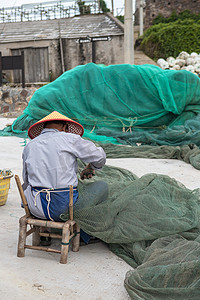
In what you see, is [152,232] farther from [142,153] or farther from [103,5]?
[103,5]

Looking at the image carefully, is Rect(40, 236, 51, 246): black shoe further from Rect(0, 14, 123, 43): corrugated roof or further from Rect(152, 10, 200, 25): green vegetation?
Rect(152, 10, 200, 25): green vegetation

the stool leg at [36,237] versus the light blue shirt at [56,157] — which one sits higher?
the light blue shirt at [56,157]

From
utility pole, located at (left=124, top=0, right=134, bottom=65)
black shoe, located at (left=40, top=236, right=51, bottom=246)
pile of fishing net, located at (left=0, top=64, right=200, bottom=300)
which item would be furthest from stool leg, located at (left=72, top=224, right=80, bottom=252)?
utility pole, located at (left=124, top=0, right=134, bottom=65)

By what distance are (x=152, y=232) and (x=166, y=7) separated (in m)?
30.7

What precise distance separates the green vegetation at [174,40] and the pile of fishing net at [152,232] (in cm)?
2260

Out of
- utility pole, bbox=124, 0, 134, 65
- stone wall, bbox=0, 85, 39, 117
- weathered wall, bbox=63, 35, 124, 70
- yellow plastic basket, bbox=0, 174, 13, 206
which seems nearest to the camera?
yellow plastic basket, bbox=0, 174, 13, 206

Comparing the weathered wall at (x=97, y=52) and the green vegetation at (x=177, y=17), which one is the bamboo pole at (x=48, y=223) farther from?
the green vegetation at (x=177, y=17)

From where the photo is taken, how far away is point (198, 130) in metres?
7.34

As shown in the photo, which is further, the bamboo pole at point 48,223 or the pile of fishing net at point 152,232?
the bamboo pole at point 48,223

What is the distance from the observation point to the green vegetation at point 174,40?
24.8 metres

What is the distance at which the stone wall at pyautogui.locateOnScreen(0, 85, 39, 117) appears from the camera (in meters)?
13.7

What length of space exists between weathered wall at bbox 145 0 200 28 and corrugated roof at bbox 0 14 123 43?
6524 mm

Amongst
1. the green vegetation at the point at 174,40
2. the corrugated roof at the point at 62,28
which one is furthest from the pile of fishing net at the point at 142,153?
the green vegetation at the point at 174,40

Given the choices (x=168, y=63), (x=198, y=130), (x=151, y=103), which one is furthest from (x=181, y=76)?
(x=168, y=63)
